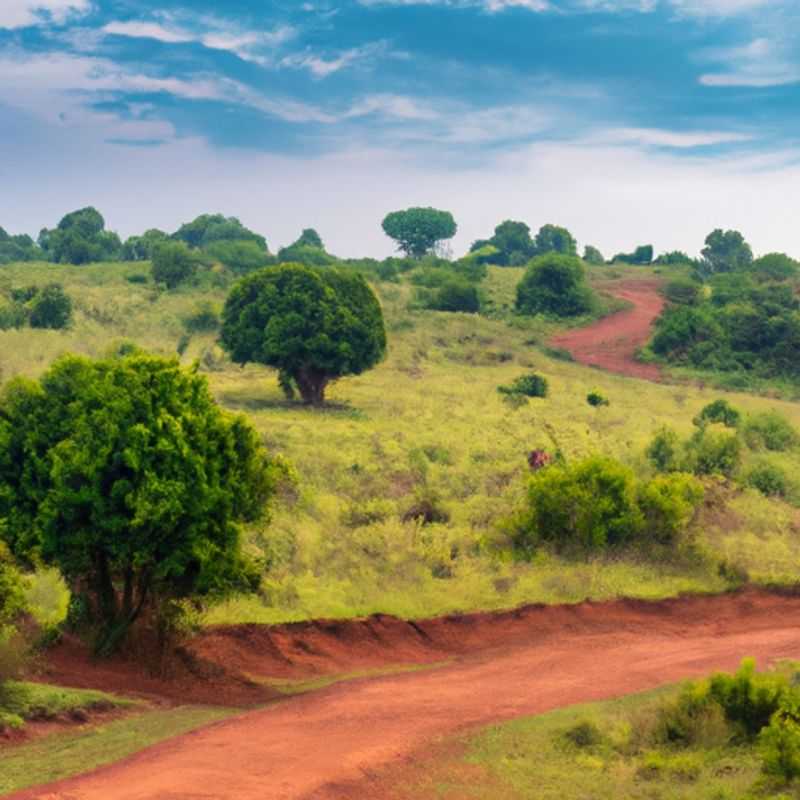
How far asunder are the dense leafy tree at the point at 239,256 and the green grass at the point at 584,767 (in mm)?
80563

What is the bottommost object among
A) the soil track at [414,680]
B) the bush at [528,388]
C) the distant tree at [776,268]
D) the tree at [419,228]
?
the soil track at [414,680]

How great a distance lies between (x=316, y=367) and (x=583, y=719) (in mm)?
30055

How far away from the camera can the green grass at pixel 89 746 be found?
14.7 meters

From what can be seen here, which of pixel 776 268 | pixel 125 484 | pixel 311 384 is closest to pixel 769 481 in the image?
pixel 311 384

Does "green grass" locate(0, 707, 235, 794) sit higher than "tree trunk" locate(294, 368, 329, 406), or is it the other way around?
"tree trunk" locate(294, 368, 329, 406)

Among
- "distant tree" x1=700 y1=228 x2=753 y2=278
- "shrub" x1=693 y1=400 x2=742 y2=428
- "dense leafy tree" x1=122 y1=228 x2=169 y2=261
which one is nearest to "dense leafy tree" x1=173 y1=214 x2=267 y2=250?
"dense leafy tree" x1=122 y1=228 x2=169 y2=261

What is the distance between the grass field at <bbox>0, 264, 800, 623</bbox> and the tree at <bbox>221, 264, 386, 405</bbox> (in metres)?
1.85

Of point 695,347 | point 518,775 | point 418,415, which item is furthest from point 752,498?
point 695,347

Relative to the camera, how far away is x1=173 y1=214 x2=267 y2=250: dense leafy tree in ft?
484

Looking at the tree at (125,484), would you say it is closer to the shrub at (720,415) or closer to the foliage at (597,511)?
the foliage at (597,511)

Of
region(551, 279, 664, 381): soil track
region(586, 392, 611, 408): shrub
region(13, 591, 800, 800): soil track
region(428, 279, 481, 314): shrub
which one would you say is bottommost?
region(13, 591, 800, 800): soil track

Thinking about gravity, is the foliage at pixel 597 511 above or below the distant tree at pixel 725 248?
below

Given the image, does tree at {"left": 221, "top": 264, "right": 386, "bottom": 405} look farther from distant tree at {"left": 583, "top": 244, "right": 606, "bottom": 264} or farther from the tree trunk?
distant tree at {"left": 583, "top": 244, "right": 606, "bottom": 264}

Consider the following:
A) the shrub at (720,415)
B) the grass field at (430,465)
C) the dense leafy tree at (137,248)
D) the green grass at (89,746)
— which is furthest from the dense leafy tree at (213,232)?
the green grass at (89,746)
